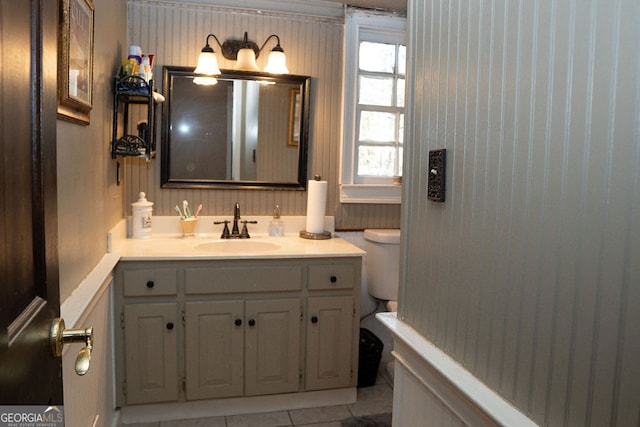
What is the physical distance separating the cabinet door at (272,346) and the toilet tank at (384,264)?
65 cm

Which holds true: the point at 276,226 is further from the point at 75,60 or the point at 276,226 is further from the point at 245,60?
the point at 75,60

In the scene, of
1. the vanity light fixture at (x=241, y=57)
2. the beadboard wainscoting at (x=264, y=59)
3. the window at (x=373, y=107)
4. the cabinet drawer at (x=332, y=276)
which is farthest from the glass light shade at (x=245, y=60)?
the cabinet drawer at (x=332, y=276)

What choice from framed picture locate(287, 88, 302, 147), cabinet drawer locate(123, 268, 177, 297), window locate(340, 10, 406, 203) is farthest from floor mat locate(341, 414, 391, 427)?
framed picture locate(287, 88, 302, 147)

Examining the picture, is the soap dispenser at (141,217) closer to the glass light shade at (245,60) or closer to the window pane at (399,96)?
the glass light shade at (245,60)

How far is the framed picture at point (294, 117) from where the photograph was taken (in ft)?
9.61

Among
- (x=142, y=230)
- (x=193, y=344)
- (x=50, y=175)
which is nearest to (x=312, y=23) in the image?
(x=142, y=230)

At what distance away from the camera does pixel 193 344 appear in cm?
239

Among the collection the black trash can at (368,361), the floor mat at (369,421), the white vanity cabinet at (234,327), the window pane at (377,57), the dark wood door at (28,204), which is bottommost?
the floor mat at (369,421)

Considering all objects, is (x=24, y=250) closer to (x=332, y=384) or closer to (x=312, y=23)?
(x=332, y=384)

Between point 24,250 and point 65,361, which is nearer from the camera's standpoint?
point 24,250

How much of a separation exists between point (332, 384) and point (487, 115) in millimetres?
1981

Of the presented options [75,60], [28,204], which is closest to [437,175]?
[28,204]

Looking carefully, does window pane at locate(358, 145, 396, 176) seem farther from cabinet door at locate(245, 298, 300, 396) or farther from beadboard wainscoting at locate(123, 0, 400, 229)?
cabinet door at locate(245, 298, 300, 396)

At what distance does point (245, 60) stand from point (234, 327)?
145cm
